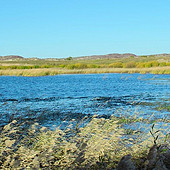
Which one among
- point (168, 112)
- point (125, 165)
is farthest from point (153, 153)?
point (168, 112)

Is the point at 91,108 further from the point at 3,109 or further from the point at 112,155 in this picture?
the point at 112,155

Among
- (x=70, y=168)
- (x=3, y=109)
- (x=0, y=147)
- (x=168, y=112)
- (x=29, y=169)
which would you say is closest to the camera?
(x=29, y=169)

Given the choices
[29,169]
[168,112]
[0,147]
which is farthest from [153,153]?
[168,112]

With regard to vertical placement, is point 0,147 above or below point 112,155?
above

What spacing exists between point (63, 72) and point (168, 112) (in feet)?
128

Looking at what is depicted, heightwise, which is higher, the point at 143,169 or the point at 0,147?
the point at 0,147

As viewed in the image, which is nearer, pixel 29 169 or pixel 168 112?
pixel 29 169

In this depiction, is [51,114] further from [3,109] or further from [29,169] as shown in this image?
[29,169]

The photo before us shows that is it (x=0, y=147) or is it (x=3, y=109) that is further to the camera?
(x=3, y=109)

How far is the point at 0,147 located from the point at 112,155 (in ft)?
6.26

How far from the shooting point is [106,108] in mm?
13711

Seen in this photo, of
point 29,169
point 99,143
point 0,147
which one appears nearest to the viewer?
point 29,169

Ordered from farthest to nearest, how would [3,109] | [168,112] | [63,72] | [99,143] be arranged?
[63,72], [3,109], [168,112], [99,143]

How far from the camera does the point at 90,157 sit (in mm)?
5105
